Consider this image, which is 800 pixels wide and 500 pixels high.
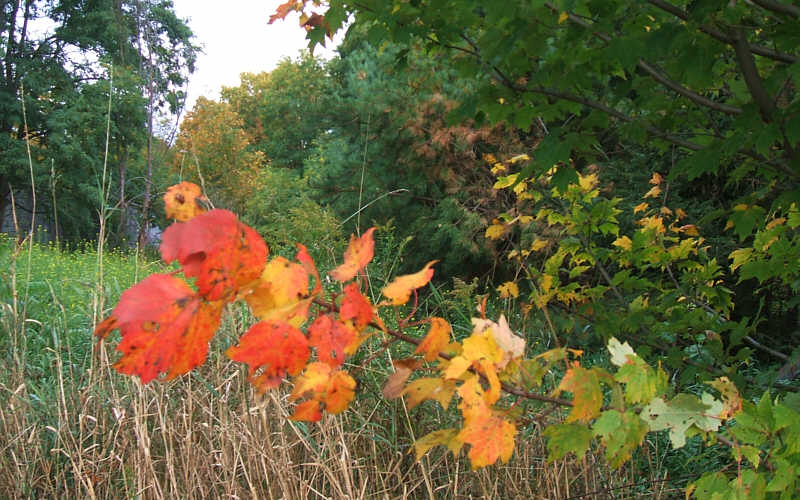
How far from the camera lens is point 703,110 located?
71.2 inches

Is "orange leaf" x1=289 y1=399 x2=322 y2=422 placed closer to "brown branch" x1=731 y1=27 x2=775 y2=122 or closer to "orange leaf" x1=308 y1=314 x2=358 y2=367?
"orange leaf" x1=308 y1=314 x2=358 y2=367

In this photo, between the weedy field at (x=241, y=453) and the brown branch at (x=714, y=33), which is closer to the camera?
the brown branch at (x=714, y=33)

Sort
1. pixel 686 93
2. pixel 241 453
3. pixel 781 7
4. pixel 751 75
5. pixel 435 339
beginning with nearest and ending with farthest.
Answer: pixel 435 339 → pixel 781 7 → pixel 751 75 → pixel 686 93 → pixel 241 453

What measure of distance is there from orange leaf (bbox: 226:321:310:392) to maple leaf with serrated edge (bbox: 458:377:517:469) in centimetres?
21

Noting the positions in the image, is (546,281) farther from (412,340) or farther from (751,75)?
(412,340)

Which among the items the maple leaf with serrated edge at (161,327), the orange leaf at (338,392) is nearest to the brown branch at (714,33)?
the orange leaf at (338,392)

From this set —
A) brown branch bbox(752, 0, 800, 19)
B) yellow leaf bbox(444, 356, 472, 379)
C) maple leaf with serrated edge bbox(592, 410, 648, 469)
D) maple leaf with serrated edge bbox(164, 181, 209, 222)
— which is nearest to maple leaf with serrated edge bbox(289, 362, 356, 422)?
yellow leaf bbox(444, 356, 472, 379)

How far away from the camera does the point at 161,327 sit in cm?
56

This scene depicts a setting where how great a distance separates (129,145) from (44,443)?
19.2m

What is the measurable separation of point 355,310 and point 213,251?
0.17 m

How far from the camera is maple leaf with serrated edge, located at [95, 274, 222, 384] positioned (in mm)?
554

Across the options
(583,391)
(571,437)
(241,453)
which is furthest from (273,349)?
(241,453)

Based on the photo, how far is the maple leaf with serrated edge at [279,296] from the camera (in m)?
0.63

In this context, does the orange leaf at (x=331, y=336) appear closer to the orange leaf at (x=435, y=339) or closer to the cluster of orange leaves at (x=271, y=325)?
the cluster of orange leaves at (x=271, y=325)
